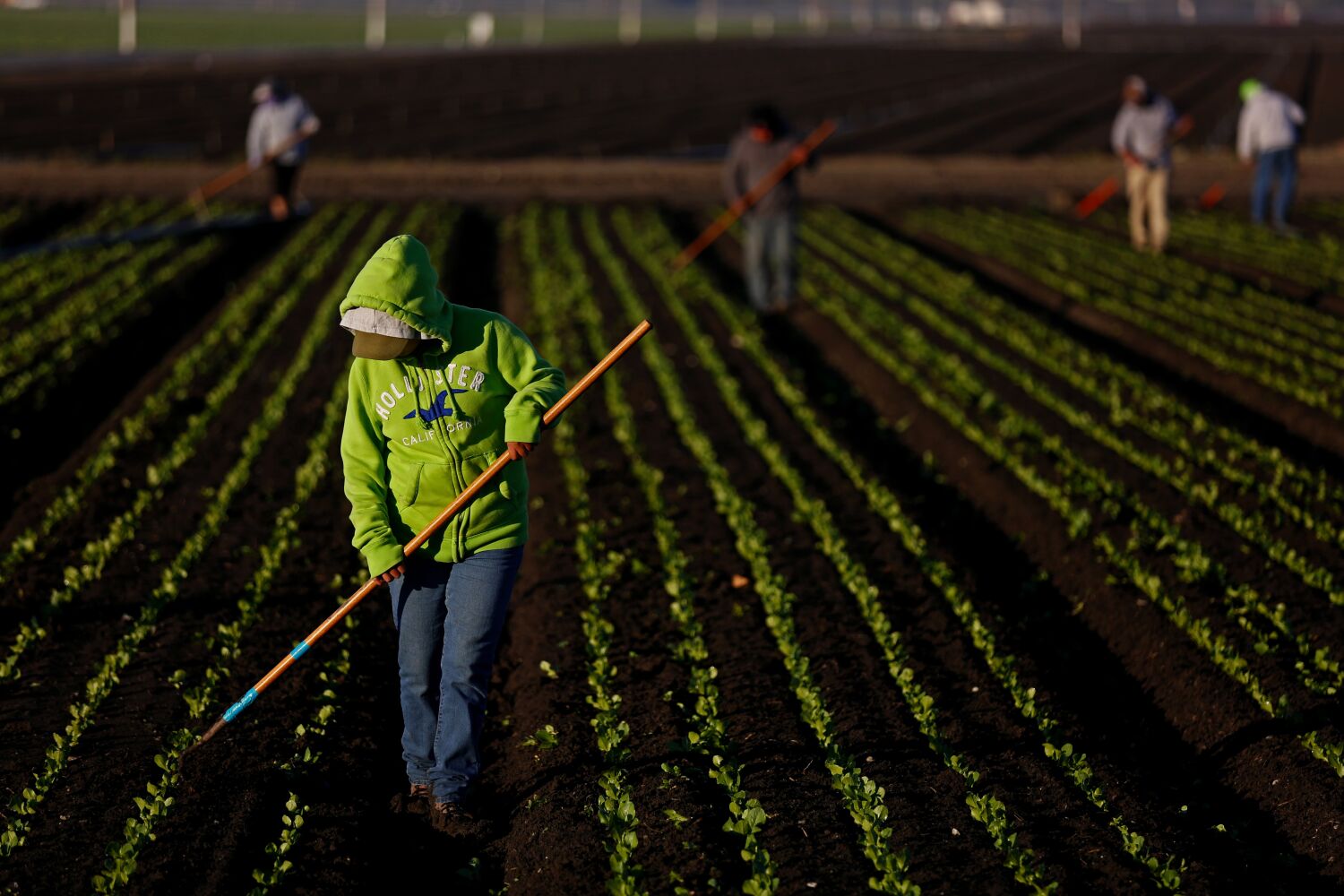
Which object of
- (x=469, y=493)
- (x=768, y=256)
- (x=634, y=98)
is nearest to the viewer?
(x=469, y=493)

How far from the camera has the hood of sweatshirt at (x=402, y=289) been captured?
5352mm

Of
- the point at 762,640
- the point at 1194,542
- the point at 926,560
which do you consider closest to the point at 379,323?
the point at 762,640

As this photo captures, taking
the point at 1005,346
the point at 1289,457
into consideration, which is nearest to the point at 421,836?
the point at 1289,457

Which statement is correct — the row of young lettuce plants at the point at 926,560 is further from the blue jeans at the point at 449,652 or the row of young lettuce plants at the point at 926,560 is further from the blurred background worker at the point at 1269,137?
the blurred background worker at the point at 1269,137

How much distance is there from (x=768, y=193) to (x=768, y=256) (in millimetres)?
895

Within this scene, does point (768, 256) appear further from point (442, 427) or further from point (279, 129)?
point (442, 427)

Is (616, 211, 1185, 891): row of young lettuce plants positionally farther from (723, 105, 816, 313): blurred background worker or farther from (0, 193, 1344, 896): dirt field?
(723, 105, 816, 313): blurred background worker

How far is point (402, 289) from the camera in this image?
17.6 feet

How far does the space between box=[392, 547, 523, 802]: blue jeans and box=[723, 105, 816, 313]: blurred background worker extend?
10067 millimetres

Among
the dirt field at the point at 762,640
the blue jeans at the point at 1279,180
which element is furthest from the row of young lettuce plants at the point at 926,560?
the blue jeans at the point at 1279,180

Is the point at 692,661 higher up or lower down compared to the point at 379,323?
lower down

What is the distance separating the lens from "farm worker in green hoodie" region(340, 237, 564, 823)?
5.57 meters

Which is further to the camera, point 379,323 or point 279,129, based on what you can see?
point 279,129

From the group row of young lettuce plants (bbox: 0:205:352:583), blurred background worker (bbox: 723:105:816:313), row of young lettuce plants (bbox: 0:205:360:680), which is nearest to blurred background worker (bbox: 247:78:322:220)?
row of young lettuce plants (bbox: 0:205:352:583)
